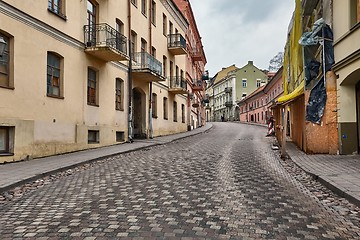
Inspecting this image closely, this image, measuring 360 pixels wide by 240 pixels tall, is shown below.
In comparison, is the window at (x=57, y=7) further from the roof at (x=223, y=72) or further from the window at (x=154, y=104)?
the roof at (x=223, y=72)

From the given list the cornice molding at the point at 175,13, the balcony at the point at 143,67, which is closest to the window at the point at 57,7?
the balcony at the point at 143,67

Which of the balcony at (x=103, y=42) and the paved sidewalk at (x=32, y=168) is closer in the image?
the paved sidewalk at (x=32, y=168)

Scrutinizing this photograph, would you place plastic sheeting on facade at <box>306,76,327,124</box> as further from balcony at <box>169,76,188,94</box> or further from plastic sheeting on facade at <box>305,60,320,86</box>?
balcony at <box>169,76,188,94</box>

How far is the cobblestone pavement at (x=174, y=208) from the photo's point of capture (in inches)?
168

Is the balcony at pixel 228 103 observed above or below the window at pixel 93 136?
above

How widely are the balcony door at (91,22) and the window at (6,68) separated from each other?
15.4 ft

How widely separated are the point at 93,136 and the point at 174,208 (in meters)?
11.1

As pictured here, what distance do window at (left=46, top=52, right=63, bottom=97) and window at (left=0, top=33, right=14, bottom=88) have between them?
1.88m

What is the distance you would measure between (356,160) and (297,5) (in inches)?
386

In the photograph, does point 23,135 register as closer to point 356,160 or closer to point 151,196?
point 151,196

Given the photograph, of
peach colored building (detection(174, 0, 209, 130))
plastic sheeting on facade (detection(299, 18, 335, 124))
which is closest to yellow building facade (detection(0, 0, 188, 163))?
plastic sheeting on facade (detection(299, 18, 335, 124))

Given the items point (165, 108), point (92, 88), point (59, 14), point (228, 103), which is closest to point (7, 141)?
point (59, 14)

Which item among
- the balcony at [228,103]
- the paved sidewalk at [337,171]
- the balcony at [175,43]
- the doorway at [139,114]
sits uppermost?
the balcony at [175,43]

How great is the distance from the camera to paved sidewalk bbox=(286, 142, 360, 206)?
6.35m
